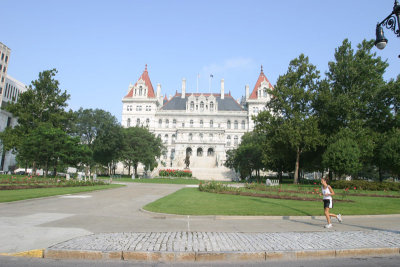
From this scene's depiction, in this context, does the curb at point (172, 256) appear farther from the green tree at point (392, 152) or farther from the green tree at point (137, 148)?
the green tree at point (137, 148)

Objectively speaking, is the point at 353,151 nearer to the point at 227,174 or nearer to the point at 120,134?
the point at 227,174

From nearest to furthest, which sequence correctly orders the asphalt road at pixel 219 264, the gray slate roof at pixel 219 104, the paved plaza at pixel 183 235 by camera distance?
1. the asphalt road at pixel 219 264
2. the paved plaza at pixel 183 235
3. the gray slate roof at pixel 219 104

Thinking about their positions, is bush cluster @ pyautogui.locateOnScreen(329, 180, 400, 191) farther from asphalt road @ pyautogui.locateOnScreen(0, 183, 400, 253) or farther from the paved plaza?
the paved plaza

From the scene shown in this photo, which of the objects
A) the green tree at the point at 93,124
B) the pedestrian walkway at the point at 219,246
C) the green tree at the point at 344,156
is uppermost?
the green tree at the point at 93,124

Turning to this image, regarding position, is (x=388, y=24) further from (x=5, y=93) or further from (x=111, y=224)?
(x=5, y=93)

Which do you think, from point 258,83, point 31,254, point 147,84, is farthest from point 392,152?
point 147,84

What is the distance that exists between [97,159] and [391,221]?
53.2 m

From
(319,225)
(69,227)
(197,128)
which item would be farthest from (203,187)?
(197,128)

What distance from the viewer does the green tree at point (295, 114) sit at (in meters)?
33.3

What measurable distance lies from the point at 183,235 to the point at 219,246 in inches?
56.2

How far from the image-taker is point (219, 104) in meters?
88.3

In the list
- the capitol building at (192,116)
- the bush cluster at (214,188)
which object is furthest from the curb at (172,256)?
the capitol building at (192,116)

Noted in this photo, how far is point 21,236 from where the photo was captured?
273 inches

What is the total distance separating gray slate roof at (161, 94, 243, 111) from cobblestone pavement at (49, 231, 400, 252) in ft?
261
